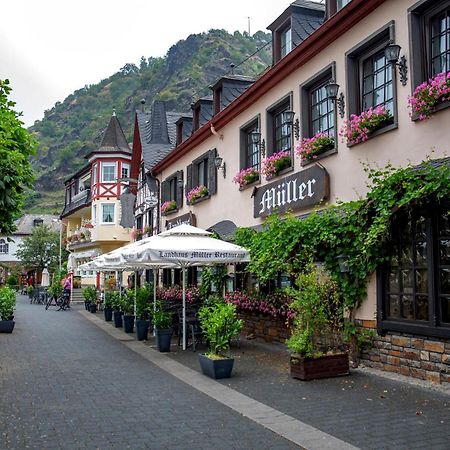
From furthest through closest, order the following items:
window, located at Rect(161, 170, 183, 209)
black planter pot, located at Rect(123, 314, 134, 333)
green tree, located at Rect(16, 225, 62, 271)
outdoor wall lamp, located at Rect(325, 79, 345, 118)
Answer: green tree, located at Rect(16, 225, 62, 271)
window, located at Rect(161, 170, 183, 209)
black planter pot, located at Rect(123, 314, 134, 333)
outdoor wall lamp, located at Rect(325, 79, 345, 118)

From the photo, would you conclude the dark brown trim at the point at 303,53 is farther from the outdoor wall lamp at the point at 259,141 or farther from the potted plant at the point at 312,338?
the potted plant at the point at 312,338

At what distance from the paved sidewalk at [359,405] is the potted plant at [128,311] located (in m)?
7.18

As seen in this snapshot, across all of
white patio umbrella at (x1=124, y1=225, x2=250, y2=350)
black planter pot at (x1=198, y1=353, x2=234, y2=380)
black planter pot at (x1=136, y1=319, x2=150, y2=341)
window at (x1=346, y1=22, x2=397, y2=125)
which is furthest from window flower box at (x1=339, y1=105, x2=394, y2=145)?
black planter pot at (x1=136, y1=319, x2=150, y2=341)

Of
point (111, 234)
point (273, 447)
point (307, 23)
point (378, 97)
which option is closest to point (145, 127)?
point (111, 234)

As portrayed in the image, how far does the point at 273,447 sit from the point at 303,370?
321cm

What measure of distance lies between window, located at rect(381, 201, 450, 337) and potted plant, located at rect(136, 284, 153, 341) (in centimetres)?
727

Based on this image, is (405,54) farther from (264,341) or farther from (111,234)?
(111,234)

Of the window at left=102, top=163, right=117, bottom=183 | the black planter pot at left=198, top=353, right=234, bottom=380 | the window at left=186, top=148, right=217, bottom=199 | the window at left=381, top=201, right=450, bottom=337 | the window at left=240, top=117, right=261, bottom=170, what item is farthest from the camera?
the window at left=102, top=163, right=117, bottom=183

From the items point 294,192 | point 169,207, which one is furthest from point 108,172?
point 294,192

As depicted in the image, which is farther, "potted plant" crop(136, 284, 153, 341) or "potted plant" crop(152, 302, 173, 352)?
"potted plant" crop(136, 284, 153, 341)

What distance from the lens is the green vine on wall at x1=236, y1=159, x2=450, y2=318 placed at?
7766 millimetres

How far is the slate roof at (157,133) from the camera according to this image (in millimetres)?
27500

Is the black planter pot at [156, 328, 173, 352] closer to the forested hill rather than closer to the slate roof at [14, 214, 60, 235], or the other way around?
the slate roof at [14, 214, 60, 235]

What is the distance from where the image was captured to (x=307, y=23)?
513 inches
